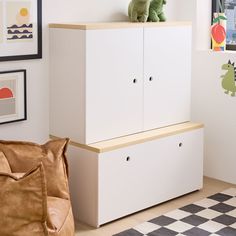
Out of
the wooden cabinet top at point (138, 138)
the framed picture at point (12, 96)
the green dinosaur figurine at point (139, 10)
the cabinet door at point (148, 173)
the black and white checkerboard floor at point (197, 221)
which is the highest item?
the green dinosaur figurine at point (139, 10)

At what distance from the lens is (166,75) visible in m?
3.77

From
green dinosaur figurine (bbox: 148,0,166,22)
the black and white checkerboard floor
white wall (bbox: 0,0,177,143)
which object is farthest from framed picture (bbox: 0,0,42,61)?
the black and white checkerboard floor

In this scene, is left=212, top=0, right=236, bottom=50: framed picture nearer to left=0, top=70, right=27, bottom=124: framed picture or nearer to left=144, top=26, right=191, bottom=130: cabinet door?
left=144, top=26, right=191, bottom=130: cabinet door

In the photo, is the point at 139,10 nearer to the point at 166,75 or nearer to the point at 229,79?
the point at 166,75

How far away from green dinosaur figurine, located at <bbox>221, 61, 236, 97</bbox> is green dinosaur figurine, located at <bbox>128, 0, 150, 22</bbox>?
2.47ft

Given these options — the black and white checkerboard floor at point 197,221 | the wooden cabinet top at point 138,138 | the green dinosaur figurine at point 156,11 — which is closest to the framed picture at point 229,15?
the green dinosaur figurine at point 156,11

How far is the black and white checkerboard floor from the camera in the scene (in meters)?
3.27

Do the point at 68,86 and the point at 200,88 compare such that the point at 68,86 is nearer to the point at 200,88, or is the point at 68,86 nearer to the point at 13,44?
the point at 13,44

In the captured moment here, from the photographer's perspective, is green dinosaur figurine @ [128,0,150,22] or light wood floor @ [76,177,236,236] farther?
green dinosaur figurine @ [128,0,150,22]

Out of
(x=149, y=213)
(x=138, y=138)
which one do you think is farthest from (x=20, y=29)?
(x=149, y=213)

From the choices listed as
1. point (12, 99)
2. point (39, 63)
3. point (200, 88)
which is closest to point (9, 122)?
point (12, 99)

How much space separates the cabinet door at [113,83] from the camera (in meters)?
3.31

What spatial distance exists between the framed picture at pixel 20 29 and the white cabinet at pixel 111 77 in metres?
0.11

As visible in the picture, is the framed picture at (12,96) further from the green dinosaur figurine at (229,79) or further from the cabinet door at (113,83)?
the green dinosaur figurine at (229,79)
